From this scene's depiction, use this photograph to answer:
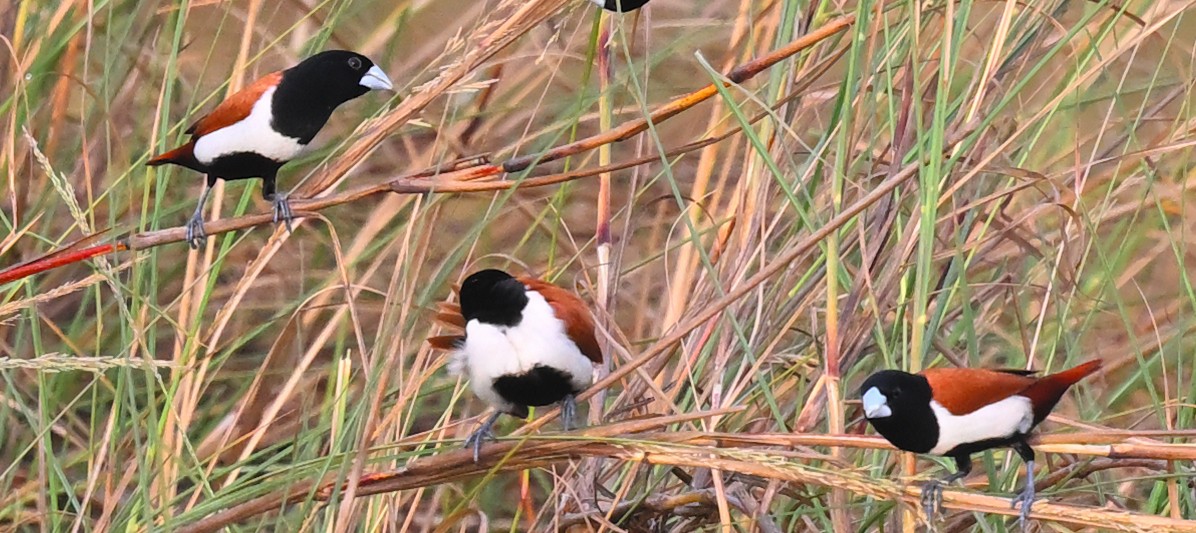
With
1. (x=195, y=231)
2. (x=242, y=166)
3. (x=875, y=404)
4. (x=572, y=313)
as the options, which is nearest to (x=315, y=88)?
A: (x=242, y=166)

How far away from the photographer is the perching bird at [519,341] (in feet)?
5.86

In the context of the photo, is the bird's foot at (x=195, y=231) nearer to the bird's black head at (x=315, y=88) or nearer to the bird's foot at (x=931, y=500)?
the bird's black head at (x=315, y=88)

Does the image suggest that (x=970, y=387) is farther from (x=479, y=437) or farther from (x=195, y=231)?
(x=195, y=231)

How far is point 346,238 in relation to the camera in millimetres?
2541

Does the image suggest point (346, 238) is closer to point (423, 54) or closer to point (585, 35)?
point (423, 54)

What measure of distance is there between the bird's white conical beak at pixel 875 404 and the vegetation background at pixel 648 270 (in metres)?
0.03

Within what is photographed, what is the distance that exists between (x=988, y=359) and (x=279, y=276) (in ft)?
4.00

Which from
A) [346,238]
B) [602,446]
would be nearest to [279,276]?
[346,238]

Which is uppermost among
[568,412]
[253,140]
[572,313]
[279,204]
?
[253,140]

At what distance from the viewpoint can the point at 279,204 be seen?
1.73m

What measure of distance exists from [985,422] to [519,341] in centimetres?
58

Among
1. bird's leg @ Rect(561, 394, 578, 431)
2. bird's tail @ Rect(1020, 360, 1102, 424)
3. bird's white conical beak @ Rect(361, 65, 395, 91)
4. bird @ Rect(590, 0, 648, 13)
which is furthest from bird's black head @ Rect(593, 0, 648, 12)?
bird's tail @ Rect(1020, 360, 1102, 424)

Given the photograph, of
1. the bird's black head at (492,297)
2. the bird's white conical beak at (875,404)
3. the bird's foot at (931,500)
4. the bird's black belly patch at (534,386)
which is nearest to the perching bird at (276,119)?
the bird's black head at (492,297)

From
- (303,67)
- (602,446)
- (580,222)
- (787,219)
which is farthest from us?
(580,222)
